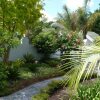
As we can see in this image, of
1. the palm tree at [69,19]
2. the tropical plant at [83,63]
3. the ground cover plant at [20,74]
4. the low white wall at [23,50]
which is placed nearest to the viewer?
the tropical plant at [83,63]

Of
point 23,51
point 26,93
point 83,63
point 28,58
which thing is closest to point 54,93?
point 26,93

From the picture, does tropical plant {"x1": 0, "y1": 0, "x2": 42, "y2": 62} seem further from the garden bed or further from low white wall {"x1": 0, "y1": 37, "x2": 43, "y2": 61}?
the garden bed

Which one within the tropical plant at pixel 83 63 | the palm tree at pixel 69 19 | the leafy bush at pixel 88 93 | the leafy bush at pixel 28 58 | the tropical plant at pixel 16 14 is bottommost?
the leafy bush at pixel 88 93

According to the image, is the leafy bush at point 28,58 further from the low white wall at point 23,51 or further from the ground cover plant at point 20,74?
the ground cover plant at point 20,74

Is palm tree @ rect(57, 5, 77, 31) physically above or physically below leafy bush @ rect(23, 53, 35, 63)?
above

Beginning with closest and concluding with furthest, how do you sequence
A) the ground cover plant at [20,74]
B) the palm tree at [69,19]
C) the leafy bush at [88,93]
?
the leafy bush at [88,93] → the ground cover plant at [20,74] → the palm tree at [69,19]

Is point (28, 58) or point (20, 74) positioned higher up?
point (28, 58)

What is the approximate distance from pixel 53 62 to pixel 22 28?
3814mm

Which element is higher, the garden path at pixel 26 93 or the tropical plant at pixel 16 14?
the tropical plant at pixel 16 14

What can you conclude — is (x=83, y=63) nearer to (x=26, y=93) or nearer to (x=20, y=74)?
(x=26, y=93)

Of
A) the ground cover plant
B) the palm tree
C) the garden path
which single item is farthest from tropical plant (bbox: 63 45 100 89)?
the palm tree

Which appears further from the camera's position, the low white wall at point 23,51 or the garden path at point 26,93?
the low white wall at point 23,51

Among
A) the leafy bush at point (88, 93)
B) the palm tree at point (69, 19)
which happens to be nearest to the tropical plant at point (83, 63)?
the leafy bush at point (88, 93)

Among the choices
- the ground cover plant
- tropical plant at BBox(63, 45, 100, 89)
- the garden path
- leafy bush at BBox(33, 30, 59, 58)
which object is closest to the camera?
tropical plant at BBox(63, 45, 100, 89)
